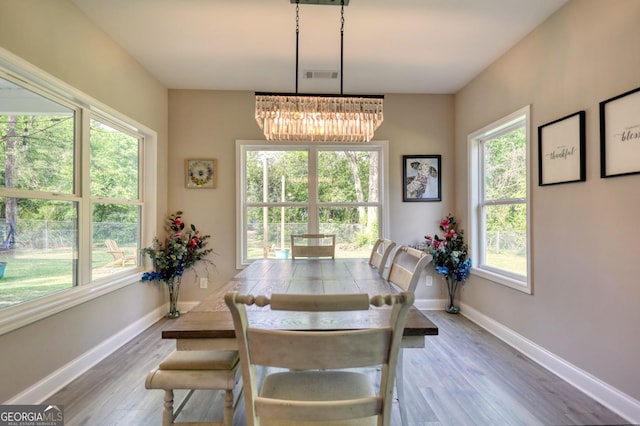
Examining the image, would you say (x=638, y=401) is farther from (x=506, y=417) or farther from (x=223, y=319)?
(x=223, y=319)

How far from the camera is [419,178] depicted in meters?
3.76

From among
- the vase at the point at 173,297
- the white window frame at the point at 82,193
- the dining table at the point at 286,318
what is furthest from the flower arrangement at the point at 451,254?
the white window frame at the point at 82,193

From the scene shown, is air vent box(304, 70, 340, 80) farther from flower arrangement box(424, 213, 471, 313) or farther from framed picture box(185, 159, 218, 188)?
flower arrangement box(424, 213, 471, 313)

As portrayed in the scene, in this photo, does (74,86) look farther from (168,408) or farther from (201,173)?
(168,408)

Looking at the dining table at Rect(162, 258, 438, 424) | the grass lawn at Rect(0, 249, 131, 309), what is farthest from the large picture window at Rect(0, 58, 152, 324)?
the dining table at Rect(162, 258, 438, 424)

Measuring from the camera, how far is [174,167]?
364 centimetres

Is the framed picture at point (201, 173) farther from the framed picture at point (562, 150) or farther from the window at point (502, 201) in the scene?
the framed picture at point (562, 150)

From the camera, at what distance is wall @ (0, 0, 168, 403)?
1.75 m

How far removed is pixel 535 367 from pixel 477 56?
275cm

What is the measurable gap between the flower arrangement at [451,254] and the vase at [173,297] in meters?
2.99

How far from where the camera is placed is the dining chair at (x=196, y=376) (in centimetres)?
137

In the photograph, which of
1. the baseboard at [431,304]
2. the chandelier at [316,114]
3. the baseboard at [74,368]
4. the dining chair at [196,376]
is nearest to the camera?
the dining chair at [196,376]

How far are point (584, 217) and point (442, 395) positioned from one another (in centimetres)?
152

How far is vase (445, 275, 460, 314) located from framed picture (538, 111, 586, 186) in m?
1.59
